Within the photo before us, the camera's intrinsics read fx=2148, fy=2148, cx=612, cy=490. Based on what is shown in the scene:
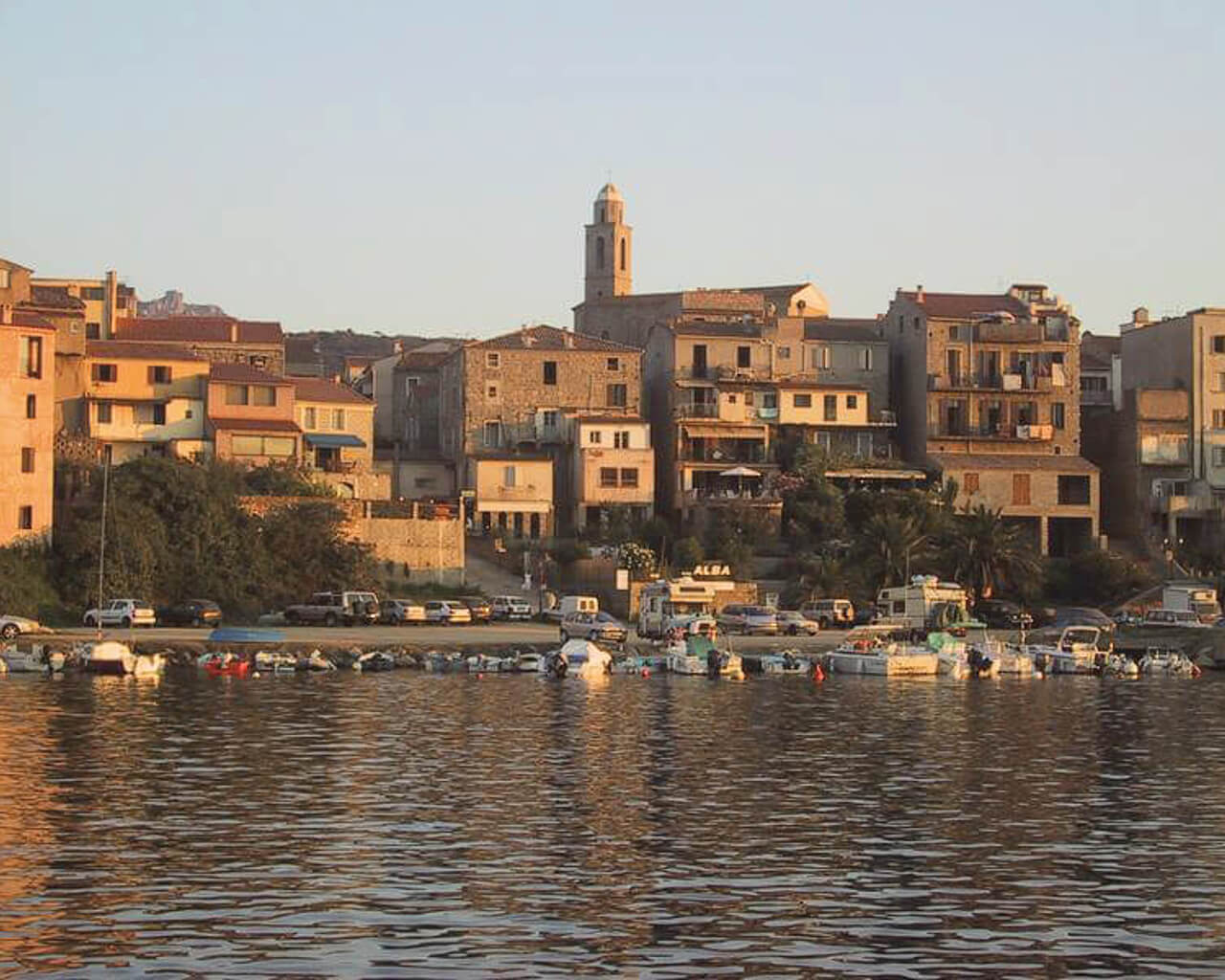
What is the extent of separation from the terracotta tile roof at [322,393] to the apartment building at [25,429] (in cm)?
1941

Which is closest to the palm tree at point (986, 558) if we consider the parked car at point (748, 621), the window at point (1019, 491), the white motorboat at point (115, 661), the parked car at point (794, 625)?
the window at point (1019, 491)

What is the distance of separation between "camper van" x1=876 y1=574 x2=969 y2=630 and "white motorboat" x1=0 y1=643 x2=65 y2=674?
3475cm

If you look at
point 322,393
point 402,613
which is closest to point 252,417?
point 322,393

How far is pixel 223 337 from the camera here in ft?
382

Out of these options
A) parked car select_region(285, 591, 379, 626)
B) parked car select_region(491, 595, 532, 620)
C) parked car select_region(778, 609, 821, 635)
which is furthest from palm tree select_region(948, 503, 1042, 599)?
parked car select_region(285, 591, 379, 626)

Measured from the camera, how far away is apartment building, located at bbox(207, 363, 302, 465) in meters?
99.8

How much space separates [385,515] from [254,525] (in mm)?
7608

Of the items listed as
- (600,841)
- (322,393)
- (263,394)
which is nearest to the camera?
(600,841)

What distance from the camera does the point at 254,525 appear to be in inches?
3553

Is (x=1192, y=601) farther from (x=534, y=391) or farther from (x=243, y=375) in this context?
(x=243, y=375)

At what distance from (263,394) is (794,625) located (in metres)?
29.4

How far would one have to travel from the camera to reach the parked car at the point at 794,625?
295ft

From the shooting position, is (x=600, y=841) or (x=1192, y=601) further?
(x=1192, y=601)

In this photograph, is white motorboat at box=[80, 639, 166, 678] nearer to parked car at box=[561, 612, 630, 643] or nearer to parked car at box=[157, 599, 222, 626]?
parked car at box=[157, 599, 222, 626]
